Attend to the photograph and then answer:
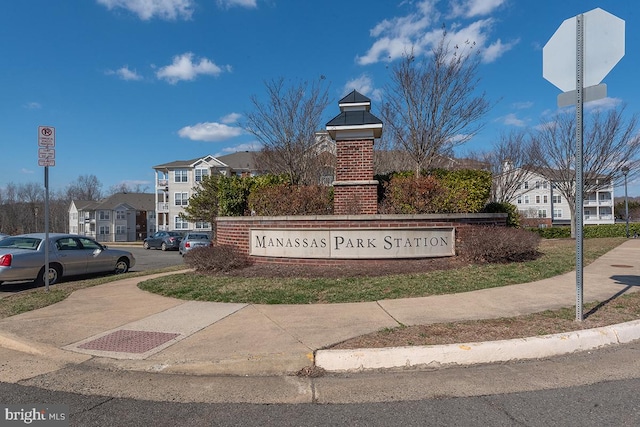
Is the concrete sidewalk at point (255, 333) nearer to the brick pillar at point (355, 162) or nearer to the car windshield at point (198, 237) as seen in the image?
the brick pillar at point (355, 162)

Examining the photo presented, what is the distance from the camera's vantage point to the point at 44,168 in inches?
323

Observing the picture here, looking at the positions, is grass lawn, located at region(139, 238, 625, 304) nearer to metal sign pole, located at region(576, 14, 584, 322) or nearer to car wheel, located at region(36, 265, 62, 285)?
metal sign pole, located at region(576, 14, 584, 322)

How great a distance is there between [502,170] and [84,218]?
68317mm

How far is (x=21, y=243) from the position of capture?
1026 cm

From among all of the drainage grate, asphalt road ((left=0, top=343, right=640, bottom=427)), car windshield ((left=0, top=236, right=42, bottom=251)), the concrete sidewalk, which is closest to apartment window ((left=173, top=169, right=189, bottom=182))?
car windshield ((left=0, top=236, right=42, bottom=251))

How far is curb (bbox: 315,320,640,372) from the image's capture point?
12.9 ft

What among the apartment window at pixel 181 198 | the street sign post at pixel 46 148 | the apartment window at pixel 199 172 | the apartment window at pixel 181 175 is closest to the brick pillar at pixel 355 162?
the street sign post at pixel 46 148

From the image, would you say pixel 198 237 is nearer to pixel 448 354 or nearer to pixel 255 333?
pixel 255 333

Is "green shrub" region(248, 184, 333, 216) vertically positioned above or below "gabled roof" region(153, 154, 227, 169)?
below

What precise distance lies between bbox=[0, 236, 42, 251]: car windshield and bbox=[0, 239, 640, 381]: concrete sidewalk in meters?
4.07

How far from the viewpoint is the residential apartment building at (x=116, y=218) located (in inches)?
2537

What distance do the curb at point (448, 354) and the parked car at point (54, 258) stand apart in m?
9.08

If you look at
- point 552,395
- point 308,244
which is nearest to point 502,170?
point 308,244

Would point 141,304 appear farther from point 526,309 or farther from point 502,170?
point 502,170
